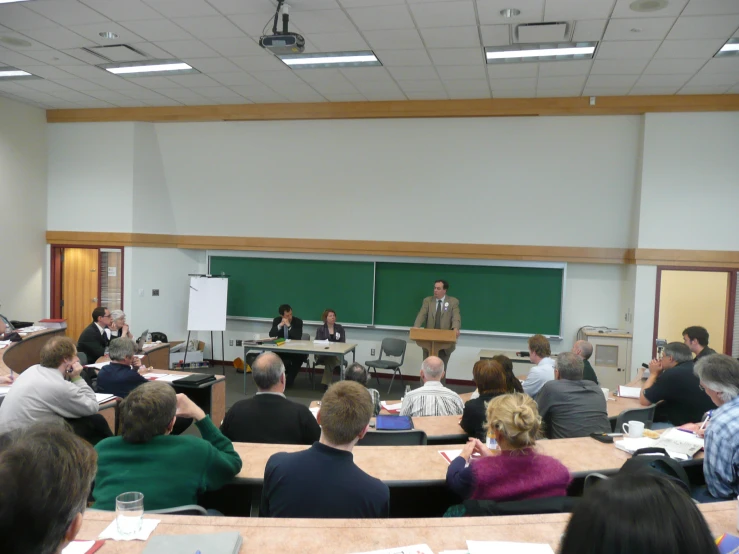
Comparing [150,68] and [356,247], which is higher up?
[150,68]

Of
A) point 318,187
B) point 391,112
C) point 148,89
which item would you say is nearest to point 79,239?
point 148,89

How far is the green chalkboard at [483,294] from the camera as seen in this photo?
7.91 meters

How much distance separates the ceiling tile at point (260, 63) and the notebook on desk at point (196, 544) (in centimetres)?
569

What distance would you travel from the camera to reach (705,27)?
16.4ft

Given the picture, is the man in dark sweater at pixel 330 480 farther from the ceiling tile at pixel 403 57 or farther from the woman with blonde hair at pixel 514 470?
the ceiling tile at pixel 403 57

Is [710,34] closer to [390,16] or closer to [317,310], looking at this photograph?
[390,16]

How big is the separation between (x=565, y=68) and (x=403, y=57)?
6.33 ft

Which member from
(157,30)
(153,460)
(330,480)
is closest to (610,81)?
(157,30)

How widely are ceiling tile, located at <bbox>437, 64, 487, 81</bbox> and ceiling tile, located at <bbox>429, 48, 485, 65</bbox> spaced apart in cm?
14

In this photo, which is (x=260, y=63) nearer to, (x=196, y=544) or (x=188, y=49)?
(x=188, y=49)

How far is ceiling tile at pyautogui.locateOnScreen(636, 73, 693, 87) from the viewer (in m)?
6.37

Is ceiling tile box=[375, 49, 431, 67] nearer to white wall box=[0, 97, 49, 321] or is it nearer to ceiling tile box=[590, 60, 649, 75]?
ceiling tile box=[590, 60, 649, 75]

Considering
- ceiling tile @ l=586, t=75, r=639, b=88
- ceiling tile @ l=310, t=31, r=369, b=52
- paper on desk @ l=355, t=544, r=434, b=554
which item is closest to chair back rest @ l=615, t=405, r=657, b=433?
paper on desk @ l=355, t=544, r=434, b=554

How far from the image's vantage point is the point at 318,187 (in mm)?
8688
